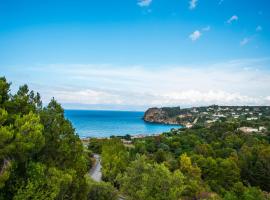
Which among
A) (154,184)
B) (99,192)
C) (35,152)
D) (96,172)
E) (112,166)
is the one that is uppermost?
(35,152)

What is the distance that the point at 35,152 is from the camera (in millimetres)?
14422

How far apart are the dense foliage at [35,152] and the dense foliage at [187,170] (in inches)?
269

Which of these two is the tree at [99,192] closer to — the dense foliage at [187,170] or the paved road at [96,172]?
the dense foliage at [187,170]

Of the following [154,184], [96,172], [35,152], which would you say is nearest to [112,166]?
[96,172]

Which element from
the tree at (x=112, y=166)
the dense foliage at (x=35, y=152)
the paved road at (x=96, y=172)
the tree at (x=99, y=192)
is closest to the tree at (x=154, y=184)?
the tree at (x=99, y=192)

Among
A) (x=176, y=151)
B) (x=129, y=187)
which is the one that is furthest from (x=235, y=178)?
(x=129, y=187)

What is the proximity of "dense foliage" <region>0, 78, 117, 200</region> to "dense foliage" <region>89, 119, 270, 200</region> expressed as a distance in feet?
22.4

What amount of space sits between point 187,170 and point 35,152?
118 ft

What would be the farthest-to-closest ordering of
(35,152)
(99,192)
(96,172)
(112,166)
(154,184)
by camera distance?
(96,172)
(112,166)
(99,192)
(154,184)
(35,152)

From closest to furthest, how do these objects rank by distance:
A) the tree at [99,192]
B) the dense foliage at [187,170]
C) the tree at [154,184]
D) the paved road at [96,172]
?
1. the tree at [154,184]
2. the dense foliage at [187,170]
3. the tree at [99,192]
4. the paved road at [96,172]

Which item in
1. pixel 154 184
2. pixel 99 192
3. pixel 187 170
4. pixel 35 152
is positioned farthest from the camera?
pixel 187 170

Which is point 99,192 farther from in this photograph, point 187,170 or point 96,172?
point 187,170

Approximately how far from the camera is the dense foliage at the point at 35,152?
13.3 meters

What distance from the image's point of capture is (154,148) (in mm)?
69812
